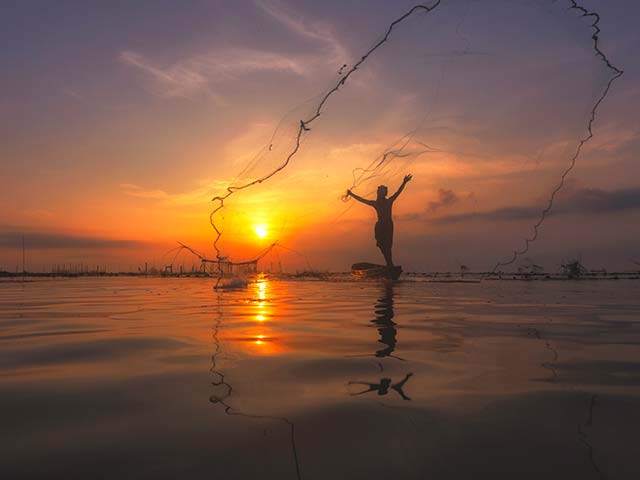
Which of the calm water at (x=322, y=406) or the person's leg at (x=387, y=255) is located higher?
the person's leg at (x=387, y=255)

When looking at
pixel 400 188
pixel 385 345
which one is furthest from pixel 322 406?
pixel 400 188

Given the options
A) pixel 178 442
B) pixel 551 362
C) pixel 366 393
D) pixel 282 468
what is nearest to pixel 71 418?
pixel 178 442

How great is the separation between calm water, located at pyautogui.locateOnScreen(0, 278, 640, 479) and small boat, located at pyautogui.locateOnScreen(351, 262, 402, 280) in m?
23.4

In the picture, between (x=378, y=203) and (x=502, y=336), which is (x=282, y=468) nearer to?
(x=502, y=336)

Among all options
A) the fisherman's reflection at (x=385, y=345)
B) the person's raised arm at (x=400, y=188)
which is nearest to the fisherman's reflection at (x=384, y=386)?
the fisherman's reflection at (x=385, y=345)

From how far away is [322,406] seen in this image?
10.5ft

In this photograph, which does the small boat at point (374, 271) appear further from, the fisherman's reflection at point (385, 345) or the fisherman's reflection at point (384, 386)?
the fisherman's reflection at point (384, 386)

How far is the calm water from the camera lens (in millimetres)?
2264

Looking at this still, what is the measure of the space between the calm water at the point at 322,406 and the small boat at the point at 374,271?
23.4 metres

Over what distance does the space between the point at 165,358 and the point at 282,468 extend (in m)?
3.16

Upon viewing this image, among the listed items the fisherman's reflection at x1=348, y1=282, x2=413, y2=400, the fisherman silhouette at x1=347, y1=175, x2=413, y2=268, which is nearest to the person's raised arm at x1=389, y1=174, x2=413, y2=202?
the fisherman silhouette at x1=347, y1=175, x2=413, y2=268

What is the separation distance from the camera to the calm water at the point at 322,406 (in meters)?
2.26

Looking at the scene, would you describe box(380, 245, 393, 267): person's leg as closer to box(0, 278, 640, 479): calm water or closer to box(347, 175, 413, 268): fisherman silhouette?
box(347, 175, 413, 268): fisherman silhouette

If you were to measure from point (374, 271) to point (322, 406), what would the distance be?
29.5m
